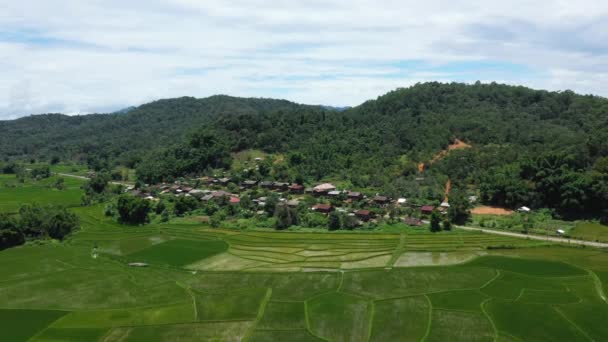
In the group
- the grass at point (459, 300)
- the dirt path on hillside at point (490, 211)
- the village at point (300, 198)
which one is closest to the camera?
the grass at point (459, 300)

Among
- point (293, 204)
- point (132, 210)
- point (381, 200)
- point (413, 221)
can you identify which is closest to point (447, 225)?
point (413, 221)

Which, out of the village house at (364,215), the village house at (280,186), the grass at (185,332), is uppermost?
the village house at (280,186)

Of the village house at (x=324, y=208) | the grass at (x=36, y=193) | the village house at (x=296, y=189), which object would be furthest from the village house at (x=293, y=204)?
the grass at (x=36, y=193)

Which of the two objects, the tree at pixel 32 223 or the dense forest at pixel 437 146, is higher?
the dense forest at pixel 437 146

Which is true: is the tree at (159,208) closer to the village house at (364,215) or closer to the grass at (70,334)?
the village house at (364,215)

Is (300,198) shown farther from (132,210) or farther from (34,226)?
(34,226)

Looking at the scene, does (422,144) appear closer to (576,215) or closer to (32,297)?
(576,215)

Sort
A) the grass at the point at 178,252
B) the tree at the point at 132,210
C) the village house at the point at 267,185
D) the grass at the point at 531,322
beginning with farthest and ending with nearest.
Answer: the village house at the point at 267,185 → the tree at the point at 132,210 → the grass at the point at 178,252 → the grass at the point at 531,322

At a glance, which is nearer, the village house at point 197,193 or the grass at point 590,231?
the grass at point 590,231

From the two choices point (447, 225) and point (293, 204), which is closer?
point (447, 225)
